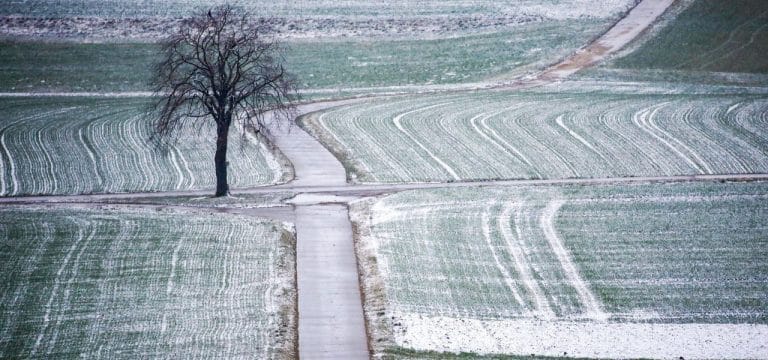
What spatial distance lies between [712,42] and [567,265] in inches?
1822

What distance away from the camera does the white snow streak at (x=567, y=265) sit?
2531 cm

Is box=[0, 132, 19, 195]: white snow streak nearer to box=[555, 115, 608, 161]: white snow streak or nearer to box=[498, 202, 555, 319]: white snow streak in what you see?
box=[498, 202, 555, 319]: white snow streak

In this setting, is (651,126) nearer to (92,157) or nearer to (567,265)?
(567,265)

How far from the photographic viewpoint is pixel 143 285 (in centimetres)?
2681

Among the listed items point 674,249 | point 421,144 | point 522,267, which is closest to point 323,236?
point 522,267

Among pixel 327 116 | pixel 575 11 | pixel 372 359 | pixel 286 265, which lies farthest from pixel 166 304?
pixel 575 11

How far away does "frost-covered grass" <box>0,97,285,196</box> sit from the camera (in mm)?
39688

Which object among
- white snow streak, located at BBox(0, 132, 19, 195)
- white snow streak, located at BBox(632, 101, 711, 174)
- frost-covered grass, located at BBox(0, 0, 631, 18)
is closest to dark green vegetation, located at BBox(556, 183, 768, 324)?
white snow streak, located at BBox(632, 101, 711, 174)

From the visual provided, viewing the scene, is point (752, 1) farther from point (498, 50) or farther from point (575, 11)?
point (498, 50)

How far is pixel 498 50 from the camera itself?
70812mm

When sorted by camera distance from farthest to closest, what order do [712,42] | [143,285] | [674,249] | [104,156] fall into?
[712,42], [104,156], [674,249], [143,285]

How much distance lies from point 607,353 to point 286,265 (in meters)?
10.7

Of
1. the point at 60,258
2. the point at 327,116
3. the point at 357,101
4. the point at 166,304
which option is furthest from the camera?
the point at 357,101

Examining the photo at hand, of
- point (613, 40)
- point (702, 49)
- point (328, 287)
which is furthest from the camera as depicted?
point (613, 40)
